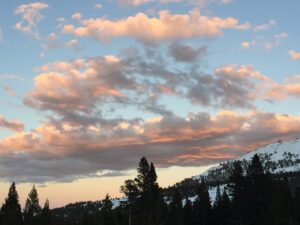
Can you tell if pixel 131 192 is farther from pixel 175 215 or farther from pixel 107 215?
pixel 107 215

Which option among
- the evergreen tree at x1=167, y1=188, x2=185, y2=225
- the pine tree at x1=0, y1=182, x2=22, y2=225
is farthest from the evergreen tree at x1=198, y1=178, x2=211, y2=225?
the pine tree at x1=0, y1=182, x2=22, y2=225

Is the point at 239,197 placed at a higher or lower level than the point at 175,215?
higher

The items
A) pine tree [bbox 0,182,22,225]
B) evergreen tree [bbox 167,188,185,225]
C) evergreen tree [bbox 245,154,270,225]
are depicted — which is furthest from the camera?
pine tree [bbox 0,182,22,225]

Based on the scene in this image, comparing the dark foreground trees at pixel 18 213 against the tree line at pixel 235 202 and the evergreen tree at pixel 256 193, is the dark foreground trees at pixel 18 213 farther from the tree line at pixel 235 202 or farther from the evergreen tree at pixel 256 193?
the evergreen tree at pixel 256 193

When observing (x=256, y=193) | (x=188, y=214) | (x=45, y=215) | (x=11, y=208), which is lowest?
(x=188, y=214)

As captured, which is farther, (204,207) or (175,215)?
(204,207)

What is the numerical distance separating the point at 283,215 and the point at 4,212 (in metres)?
82.1

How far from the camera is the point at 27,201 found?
122562 mm

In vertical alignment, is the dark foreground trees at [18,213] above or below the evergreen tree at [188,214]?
above

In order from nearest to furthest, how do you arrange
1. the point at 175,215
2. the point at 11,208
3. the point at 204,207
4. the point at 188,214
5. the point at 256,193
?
1. the point at 256,193
2. the point at 175,215
3. the point at 204,207
4. the point at 188,214
5. the point at 11,208

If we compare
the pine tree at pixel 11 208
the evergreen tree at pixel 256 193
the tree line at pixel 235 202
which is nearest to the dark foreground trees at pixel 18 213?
the pine tree at pixel 11 208

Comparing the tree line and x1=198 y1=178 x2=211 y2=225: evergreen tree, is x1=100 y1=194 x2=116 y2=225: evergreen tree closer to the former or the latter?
the tree line

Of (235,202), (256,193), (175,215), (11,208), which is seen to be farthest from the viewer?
(11,208)

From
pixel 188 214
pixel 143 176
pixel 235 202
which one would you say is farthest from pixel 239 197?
pixel 188 214
